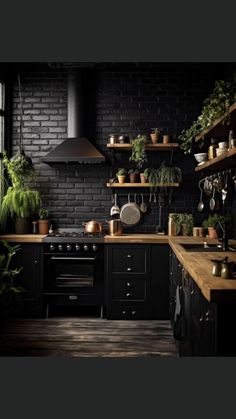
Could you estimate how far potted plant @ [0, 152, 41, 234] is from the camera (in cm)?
505

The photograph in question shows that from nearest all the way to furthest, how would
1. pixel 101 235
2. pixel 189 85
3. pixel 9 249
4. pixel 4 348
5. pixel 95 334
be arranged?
pixel 4 348
pixel 95 334
pixel 9 249
pixel 101 235
pixel 189 85

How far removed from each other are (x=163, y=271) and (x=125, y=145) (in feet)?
5.36

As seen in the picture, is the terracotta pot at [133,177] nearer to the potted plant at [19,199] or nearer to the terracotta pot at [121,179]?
A: the terracotta pot at [121,179]

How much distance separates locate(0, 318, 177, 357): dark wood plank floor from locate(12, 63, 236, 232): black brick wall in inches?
55.0

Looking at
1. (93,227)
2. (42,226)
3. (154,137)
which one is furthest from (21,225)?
(154,137)

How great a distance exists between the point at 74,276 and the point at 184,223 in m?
1.54

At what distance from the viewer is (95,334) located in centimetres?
417

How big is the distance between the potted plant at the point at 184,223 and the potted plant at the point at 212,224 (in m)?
0.18

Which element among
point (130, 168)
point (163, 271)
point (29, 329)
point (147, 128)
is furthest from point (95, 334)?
point (147, 128)

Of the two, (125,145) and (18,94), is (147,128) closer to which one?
(125,145)

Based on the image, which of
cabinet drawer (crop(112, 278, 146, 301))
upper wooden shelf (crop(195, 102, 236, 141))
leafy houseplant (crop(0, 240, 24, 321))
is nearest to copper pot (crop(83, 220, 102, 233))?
cabinet drawer (crop(112, 278, 146, 301))

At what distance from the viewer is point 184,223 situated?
5152mm

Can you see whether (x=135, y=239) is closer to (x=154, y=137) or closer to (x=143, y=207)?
(x=143, y=207)

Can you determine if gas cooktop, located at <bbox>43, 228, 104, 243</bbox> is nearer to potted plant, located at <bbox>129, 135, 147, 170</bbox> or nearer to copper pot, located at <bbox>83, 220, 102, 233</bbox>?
copper pot, located at <bbox>83, 220, 102, 233</bbox>
